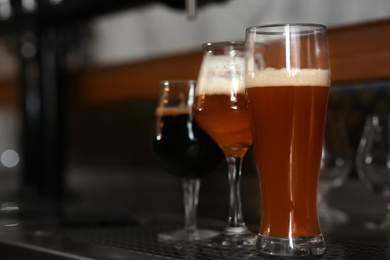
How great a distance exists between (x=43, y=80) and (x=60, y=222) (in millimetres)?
1179

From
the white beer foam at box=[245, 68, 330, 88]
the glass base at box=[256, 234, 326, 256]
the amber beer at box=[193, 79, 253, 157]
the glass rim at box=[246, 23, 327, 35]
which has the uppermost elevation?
the glass rim at box=[246, 23, 327, 35]

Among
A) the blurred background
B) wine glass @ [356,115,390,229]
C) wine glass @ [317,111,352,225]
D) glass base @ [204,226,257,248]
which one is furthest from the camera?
the blurred background

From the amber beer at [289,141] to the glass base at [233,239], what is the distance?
0.30 ft

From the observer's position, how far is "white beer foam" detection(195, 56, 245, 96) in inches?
44.3

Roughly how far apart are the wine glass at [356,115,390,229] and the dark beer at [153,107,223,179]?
38 centimetres

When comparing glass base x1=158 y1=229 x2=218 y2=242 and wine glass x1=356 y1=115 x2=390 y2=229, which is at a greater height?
wine glass x1=356 y1=115 x2=390 y2=229

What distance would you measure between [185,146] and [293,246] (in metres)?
0.38

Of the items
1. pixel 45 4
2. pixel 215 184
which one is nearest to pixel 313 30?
pixel 215 184

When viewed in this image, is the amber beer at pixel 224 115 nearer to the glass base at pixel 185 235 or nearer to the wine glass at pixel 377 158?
the glass base at pixel 185 235

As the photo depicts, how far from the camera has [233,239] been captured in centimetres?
111

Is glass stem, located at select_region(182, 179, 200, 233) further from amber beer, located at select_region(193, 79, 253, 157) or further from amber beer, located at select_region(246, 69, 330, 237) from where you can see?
amber beer, located at select_region(246, 69, 330, 237)

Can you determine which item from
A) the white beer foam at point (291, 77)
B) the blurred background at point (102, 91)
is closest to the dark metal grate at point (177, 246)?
the white beer foam at point (291, 77)

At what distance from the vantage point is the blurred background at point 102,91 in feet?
6.97

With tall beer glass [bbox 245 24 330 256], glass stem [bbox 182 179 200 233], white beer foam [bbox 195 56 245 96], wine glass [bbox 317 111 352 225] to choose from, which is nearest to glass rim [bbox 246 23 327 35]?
tall beer glass [bbox 245 24 330 256]
